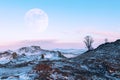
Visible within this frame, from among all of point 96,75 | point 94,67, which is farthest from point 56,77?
point 94,67

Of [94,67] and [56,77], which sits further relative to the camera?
[94,67]

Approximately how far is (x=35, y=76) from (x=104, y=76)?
11043mm

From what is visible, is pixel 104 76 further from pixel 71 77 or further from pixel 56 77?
pixel 56 77

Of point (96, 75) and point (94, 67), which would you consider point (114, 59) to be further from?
point (96, 75)

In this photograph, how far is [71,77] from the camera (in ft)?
107

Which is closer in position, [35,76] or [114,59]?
[35,76]

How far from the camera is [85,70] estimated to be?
1510 inches

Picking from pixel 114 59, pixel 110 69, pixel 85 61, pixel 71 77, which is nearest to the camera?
pixel 71 77

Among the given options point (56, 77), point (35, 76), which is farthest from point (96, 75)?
point (35, 76)

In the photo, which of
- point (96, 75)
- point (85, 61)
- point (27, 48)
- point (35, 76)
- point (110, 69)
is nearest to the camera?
point (35, 76)

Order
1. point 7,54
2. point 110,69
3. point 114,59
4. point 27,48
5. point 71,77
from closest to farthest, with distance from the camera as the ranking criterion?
point 71,77 → point 110,69 → point 114,59 → point 7,54 → point 27,48

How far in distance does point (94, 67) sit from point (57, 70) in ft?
31.2

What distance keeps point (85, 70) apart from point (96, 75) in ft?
8.62

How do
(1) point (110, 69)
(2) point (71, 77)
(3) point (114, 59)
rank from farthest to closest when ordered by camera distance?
(3) point (114, 59) < (1) point (110, 69) < (2) point (71, 77)
